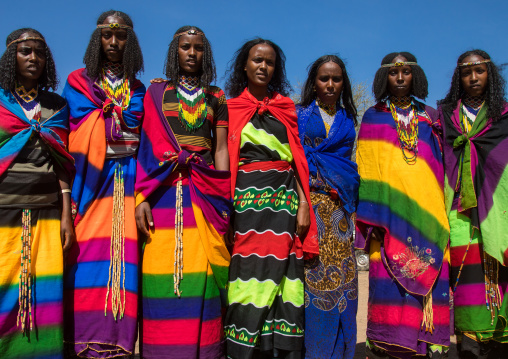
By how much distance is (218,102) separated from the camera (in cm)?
411

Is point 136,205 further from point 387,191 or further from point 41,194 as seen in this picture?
point 387,191

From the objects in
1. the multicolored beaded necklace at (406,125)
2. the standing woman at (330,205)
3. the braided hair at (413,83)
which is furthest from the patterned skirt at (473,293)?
the braided hair at (413,83)

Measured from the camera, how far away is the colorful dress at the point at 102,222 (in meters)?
3.65

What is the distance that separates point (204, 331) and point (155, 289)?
50 cm

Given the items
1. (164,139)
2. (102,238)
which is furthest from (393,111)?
(102,238)

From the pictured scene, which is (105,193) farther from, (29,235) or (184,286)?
(184,286)

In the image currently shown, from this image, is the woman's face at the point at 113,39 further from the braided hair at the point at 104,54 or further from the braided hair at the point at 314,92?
the braided hair at the point at 314,92

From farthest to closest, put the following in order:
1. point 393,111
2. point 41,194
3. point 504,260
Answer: point 393,111 < point 504,260 < point 41,194

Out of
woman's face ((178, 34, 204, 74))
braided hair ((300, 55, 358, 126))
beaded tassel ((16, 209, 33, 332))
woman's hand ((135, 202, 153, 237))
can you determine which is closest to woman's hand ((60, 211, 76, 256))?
beaded tassel ((16, 209, 33, 332))

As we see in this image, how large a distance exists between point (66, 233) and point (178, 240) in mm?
857

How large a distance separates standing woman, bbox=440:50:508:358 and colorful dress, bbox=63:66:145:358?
292cm

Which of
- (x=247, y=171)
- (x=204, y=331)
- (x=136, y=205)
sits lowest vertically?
(x=204, y=331)

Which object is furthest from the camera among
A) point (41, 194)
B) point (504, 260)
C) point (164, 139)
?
point (504, 260)

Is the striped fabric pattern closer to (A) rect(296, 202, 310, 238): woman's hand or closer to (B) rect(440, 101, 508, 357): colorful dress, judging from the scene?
(A) rect(296, 202, 310, 238): woman's hand
